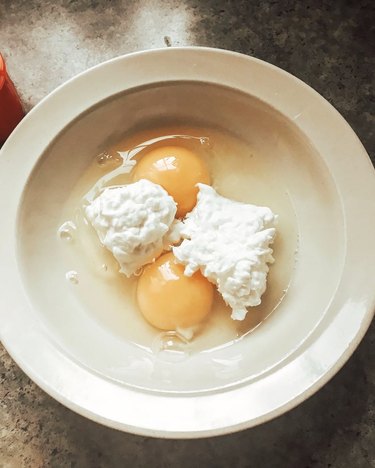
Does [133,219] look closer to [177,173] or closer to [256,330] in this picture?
[177,173]

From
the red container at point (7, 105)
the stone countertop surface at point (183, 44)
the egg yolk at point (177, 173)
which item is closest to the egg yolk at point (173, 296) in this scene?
the egg yolk at point (177, 173)

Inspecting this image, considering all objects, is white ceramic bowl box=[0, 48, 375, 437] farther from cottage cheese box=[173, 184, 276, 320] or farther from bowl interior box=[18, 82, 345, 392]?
cottage cheese box=[173, 184, 276, 320]

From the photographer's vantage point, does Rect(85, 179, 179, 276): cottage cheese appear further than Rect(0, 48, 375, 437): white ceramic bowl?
Yes

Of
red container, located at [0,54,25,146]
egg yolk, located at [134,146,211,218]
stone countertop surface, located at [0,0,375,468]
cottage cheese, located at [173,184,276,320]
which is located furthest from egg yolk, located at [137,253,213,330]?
red container, located at [0,54,25,146]

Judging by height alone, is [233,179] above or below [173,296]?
above

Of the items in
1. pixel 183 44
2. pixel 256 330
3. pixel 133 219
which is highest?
pixel 183 44

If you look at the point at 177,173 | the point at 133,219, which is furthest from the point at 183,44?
the point at 133,219

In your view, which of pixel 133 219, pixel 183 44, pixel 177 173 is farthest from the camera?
pixel 183 44
